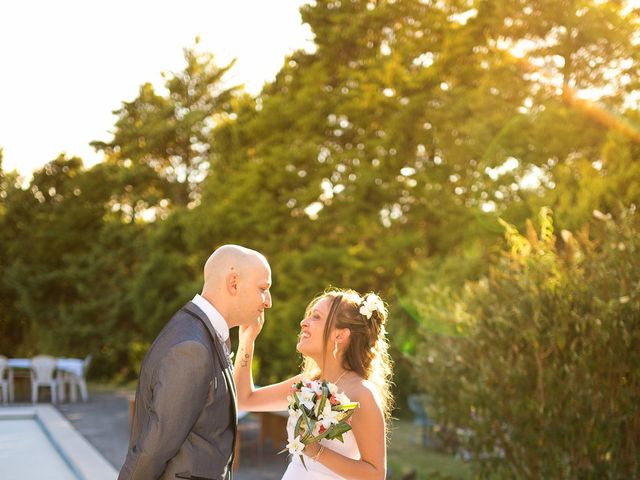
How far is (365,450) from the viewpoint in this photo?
3559mm

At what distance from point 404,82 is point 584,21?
183 inches

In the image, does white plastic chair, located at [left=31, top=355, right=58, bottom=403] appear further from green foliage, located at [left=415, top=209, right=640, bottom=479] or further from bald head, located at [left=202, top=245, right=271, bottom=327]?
bald head, located at [left=202, top=245, right=271, bottom=327]

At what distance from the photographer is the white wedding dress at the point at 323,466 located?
393cm

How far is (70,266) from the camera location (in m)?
30.2

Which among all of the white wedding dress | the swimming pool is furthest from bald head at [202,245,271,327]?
the swimming pool

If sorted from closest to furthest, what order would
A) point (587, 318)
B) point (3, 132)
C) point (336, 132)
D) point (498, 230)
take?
point (587, 318) < point (498, 230) < point (336, 132) < point (3, 132)

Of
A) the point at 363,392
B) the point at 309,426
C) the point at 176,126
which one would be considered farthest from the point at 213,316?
the point at 176,126

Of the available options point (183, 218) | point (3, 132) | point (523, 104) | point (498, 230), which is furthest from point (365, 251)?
point (3, 132)

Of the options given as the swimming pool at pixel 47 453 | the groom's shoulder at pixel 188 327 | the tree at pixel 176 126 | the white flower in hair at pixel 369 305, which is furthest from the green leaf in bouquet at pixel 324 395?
the tree at pixel 176 126

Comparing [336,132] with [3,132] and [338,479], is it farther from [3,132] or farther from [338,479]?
[338,479]

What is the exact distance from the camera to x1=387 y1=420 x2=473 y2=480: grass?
11.5 m

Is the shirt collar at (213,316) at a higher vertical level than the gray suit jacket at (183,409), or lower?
higher

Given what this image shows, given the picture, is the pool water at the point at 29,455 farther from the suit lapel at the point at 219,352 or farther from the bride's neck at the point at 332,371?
the suit lapel at the point at 219,352

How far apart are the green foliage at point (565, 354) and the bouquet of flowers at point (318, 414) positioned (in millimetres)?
3919
